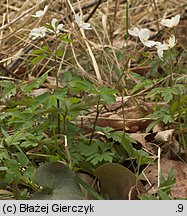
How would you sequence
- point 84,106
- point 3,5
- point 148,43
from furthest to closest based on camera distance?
point 3,5, point 148,43, point 84,106

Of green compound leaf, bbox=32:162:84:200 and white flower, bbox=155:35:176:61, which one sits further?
white flower, bbox=155:35:176:61

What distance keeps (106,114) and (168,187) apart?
0.53 m

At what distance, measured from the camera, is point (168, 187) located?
125cm

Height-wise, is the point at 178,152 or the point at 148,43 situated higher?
the point at 148,43

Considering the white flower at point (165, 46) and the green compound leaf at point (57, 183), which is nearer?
the green compound leaf at point (57, 183)

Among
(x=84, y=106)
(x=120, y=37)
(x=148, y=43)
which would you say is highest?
(x=148, y=43)

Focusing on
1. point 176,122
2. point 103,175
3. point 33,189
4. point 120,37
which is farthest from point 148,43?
point 120,37

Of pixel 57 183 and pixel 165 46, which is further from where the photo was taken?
pixel 165 46

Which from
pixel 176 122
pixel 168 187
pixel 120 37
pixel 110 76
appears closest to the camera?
pixel 168 187

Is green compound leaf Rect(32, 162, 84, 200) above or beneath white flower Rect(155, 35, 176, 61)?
beneath

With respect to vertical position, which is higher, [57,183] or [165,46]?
[165,46]

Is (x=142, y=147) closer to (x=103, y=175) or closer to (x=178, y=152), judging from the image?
(x=178, y=152)

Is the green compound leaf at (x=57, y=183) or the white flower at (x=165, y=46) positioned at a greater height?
the white flower at (x=165, y=46)

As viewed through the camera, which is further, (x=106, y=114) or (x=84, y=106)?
(x=106, y=114)
